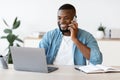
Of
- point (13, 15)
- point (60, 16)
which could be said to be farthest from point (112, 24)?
point (60, 16)

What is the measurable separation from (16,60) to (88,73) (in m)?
0.59

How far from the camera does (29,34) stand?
4418mm

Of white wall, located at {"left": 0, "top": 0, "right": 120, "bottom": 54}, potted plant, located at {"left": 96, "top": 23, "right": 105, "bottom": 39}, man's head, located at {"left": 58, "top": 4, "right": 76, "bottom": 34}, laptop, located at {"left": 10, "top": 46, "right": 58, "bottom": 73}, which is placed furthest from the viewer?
white wall, located at {"left": 0, "top": 0, "right": 120, "bottom": 54}

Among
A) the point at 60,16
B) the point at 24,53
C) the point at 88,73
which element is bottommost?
the point at 88,73

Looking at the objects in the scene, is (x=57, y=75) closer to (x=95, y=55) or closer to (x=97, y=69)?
(x=97, y=69)

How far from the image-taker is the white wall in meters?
4.31

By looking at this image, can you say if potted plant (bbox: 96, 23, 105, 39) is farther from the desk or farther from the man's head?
the desk

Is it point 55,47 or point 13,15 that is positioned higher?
point 13,15

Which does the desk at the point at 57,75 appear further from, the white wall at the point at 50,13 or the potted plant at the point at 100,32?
the white wall at the point at 50,13

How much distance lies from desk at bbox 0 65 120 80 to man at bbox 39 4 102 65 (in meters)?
0.35

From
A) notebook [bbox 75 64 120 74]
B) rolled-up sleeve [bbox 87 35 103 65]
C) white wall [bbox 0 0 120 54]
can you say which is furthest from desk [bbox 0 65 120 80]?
white wall [bbox 0 0 120 54]

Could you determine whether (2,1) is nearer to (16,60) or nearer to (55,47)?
(55,47)

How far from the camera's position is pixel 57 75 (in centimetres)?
190

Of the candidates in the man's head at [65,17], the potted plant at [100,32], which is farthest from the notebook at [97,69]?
the potted plant at [100,32]
